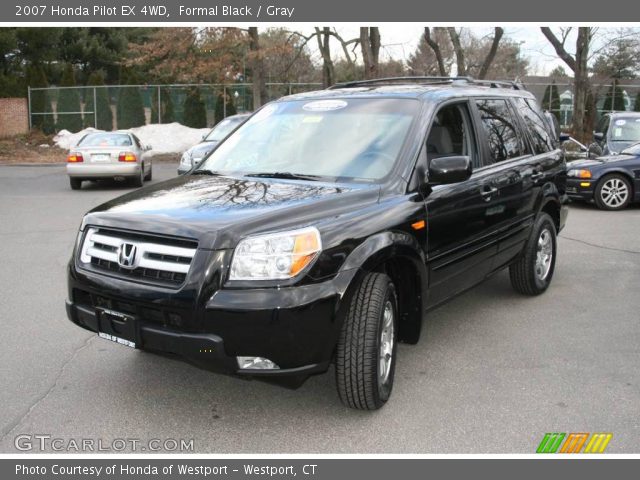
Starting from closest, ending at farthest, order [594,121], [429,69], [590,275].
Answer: [590,275] < [594,121] < [429,69]

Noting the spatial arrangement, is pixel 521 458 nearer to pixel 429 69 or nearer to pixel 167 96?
pixel 167 96

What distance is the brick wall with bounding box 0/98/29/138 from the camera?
31922mm

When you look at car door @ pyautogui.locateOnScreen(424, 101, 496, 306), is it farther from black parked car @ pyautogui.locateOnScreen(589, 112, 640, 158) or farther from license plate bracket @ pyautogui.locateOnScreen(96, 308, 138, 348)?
black parked car @ pyautogui.locateOnScreen(589, 112, 640, 158)

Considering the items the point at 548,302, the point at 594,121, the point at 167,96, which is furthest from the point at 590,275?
the point at 167,96

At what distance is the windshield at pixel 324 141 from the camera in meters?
4.32

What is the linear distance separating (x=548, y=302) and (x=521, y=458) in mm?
3030

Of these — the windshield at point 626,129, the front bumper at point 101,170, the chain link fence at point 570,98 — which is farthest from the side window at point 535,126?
the chain link fence at point 570,98

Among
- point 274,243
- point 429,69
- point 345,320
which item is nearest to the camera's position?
point 274,243

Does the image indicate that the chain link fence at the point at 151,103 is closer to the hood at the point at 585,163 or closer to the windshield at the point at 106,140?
the windshield at the point at 106,140

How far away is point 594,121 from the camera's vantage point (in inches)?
1200

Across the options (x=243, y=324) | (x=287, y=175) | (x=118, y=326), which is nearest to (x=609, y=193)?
(x=287, y=175)

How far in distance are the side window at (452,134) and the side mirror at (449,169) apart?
0.27 metres

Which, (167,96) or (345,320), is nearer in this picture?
(345,320)

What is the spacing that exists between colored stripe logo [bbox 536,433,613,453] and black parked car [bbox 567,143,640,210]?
9.33m
